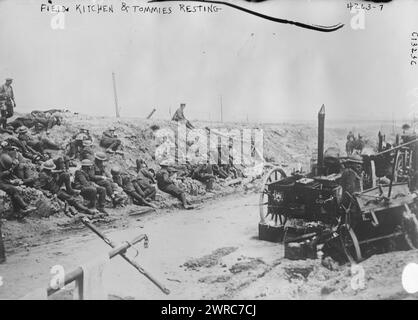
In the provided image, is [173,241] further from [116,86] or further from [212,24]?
[212,24]

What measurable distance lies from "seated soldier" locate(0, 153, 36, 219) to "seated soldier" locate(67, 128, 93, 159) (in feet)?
5.55

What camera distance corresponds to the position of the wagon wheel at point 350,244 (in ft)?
16.8

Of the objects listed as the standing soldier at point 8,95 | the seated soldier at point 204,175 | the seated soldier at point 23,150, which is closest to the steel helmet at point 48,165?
the seated soldier at point 23,150

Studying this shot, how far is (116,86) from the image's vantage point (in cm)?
704

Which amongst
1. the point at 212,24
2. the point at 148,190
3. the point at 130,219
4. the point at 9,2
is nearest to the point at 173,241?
the point at 130,219

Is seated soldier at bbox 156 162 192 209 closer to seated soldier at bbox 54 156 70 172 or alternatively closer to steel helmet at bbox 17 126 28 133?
seated soldier at bbox 54 156 70 172

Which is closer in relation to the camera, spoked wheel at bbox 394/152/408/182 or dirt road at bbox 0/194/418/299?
dirt road at bbox 0/194/418/299

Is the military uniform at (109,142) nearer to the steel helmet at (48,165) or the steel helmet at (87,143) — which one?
the steel helmet at (87,143)

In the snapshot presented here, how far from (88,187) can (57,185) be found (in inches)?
22.8

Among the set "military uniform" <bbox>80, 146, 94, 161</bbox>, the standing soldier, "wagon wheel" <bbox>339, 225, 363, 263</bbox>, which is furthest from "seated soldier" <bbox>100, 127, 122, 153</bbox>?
"wagon wheel" <bbox>339, 225, 363, 263</bbox>

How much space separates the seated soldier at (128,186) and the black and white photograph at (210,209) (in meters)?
0.02

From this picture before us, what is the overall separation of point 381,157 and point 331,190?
208 centimetres

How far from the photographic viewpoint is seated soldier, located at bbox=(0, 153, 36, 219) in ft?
21.1

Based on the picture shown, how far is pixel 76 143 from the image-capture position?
855cm
